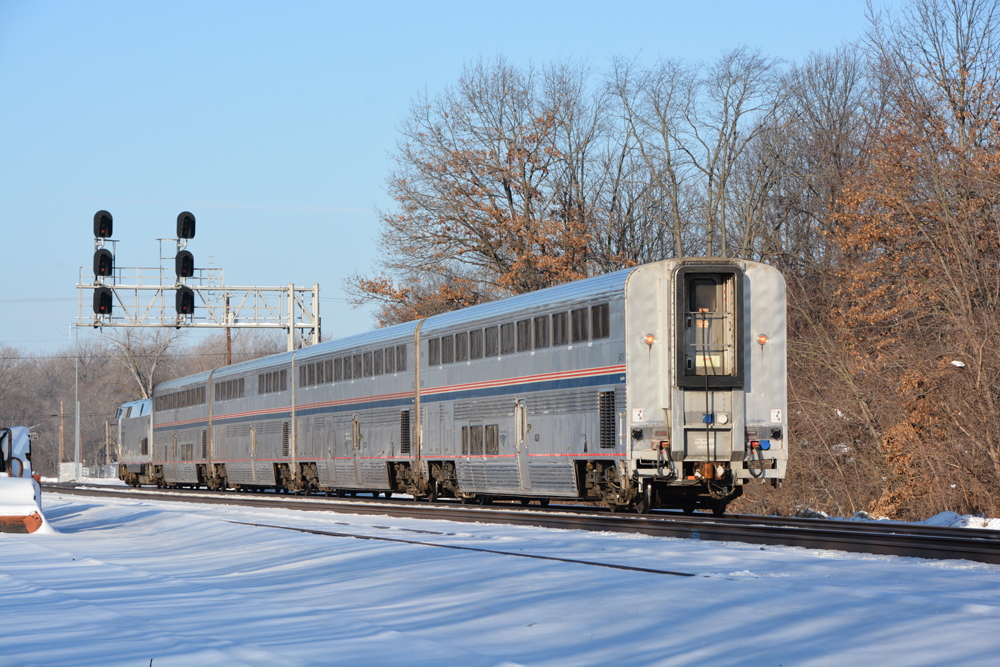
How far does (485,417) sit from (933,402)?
872 centimetres

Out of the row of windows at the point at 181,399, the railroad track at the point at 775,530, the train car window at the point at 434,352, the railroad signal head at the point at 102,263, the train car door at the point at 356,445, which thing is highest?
the railroad signal head at the point at 102,263

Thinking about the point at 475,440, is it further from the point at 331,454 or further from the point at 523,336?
the point at 331,454

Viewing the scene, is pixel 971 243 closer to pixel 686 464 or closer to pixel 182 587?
pixel 686 464

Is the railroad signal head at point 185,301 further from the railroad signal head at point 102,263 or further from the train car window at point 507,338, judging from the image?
the train car window at point 507,338

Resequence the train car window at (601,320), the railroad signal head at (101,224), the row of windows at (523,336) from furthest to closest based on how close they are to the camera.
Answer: the railroad signal head at (101,224)
the row of windows at (523,336)
the train car window at (601,320)

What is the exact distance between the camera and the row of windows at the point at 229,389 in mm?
40938

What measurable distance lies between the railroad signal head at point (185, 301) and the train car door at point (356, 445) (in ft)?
28.8

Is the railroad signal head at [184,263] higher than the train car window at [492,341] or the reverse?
higher

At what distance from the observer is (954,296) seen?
24750mm

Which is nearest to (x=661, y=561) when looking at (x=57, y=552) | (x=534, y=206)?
(x=57, y=552)

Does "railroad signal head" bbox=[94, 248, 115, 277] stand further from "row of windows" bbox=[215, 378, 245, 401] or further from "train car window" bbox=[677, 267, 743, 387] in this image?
"train car window" bbox=[677, 267, 743, 387]

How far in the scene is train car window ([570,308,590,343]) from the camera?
67.8ft

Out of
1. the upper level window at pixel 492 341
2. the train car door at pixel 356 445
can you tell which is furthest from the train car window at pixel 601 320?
the train car door at pixel 356 445

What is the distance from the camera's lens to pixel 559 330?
2159cm
